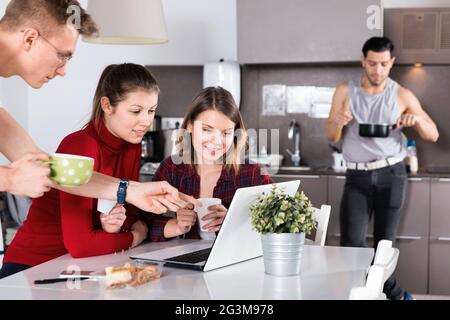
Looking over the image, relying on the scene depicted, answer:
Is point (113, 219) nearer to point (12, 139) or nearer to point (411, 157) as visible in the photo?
point (12, 139)

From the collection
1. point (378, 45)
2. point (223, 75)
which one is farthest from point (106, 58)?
→ point (378, 45)

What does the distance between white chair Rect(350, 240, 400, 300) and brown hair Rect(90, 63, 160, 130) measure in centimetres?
103

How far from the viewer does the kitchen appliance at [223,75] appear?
492 cm

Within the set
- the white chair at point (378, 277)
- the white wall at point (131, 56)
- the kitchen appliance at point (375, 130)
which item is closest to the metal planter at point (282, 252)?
the white chair at point (378, 277)

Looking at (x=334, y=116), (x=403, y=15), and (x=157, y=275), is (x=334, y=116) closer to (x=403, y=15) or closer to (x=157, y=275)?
(x=403, y=15)

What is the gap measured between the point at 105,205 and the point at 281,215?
25.4 inches

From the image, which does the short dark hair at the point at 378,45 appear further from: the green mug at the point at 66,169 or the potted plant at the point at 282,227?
the green mug at the point at 66,169

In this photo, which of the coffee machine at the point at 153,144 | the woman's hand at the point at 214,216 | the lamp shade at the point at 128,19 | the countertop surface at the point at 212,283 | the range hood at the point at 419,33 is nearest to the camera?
the countertop surface at the point at 212,283

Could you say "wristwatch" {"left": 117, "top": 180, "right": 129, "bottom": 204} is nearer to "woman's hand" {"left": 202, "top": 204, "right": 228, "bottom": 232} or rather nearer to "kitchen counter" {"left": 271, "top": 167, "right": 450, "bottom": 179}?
"woman's hand" {"left": 202, "top": 204, "right": 228, "bottom": 232}

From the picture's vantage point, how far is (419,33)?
459cm

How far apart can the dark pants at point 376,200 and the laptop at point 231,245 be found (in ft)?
7.55

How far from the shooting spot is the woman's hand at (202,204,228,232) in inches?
89.1

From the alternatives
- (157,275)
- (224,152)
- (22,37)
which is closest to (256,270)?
(157,275)

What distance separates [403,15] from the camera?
4.61 m
